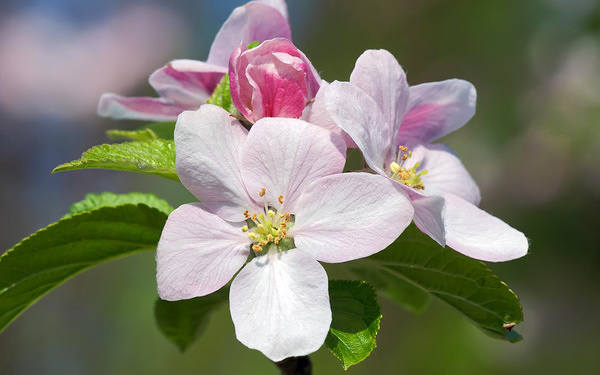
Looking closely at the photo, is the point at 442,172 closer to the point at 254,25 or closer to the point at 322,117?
the point at 322,117

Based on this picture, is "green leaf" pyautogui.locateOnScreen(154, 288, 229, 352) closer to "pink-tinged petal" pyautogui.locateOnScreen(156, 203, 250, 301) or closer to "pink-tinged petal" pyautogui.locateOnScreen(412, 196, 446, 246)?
"pink-tinged petal" pyautogui.locateOnScreen(156, 203, 250, 301)

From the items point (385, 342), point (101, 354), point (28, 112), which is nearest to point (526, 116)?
point (385, 342)

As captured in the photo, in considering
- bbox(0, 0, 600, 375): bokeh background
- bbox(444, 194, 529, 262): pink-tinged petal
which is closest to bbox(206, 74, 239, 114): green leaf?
bbox(444, 194, 529, 262): pink-tinged petal

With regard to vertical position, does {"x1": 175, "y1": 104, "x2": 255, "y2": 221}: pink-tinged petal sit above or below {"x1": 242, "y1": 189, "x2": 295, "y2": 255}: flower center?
above

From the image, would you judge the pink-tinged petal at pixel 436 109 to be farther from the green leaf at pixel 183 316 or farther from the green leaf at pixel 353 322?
the green leaf at pixel 183 316

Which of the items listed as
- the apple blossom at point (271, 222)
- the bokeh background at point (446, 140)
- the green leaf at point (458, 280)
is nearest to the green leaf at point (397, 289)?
the green leaf at point (458, 280)

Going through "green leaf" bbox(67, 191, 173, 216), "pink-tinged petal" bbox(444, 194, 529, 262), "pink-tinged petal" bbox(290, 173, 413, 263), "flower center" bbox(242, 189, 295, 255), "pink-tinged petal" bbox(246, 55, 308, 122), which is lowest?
"green leaf" bbox(67, 191, 173, 216)

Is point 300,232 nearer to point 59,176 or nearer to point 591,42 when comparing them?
point 59,176

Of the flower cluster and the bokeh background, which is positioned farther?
the bokeh background
